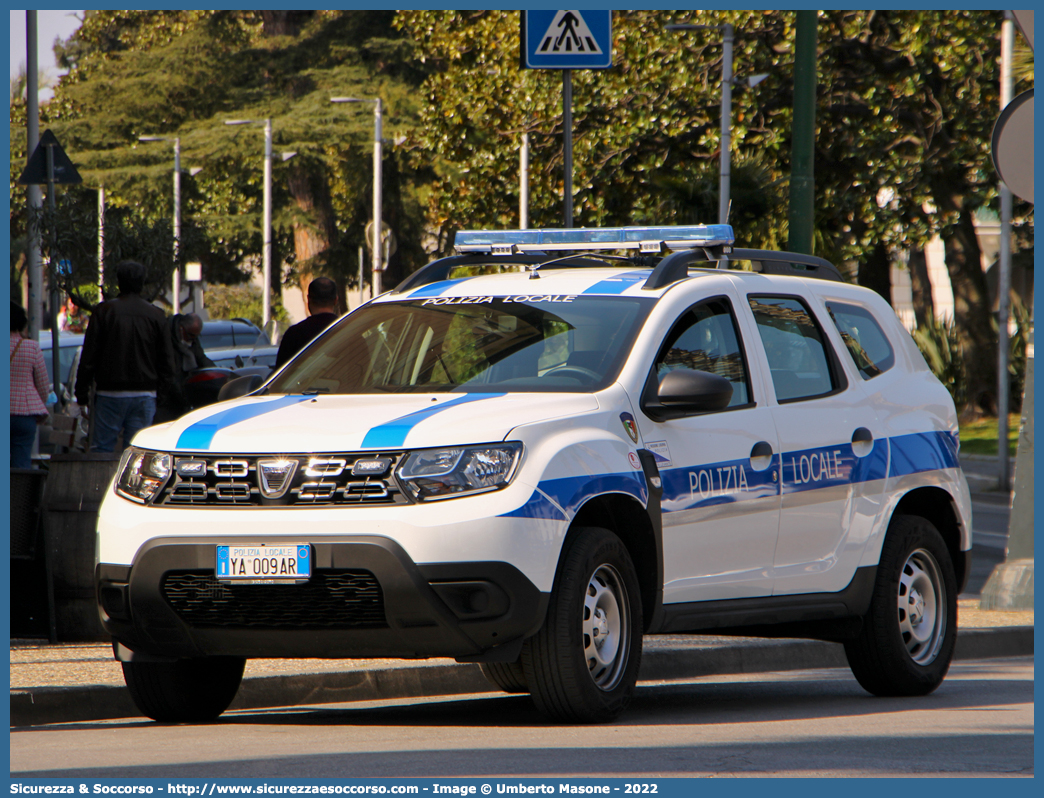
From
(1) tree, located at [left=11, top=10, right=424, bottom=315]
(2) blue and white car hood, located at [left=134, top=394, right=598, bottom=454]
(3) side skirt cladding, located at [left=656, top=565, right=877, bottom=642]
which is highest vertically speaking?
(1) tree, located at [left=11, top=10, right=424, bottom=315]

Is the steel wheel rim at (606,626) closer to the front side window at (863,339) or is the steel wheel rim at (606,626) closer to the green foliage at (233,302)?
the front side window at (863,339)

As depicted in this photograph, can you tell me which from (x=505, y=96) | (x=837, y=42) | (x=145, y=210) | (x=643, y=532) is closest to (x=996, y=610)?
(x=643, y=532)

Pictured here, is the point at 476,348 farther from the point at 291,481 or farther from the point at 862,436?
the point at 862,436

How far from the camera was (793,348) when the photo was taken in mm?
7902

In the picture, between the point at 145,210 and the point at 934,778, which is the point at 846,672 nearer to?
the point at 934,778

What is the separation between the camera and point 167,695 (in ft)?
23.3

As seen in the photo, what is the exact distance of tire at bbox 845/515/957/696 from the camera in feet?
26.4

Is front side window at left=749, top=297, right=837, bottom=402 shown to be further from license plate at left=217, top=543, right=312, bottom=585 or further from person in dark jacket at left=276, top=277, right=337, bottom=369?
person in dark jacket at left=276, top=277, right=337, bottom=369

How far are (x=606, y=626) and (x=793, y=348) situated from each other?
186cm

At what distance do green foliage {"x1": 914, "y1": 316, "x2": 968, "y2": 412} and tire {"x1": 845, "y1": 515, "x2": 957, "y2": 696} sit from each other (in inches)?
986

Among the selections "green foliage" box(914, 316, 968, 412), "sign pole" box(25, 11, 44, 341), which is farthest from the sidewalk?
"green foliage" box(914, 316, 968, 412)

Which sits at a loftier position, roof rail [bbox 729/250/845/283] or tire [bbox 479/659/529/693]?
roof rail [bbox 729/250/845/283]

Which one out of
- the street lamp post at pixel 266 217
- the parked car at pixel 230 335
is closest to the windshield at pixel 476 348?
the parked car at pixel 230 335

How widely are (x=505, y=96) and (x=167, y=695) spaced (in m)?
24.8
